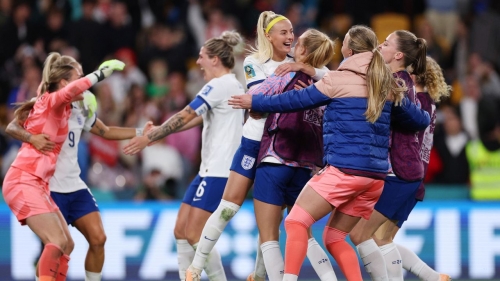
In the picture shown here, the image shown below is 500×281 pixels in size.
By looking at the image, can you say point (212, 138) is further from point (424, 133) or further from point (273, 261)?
point (424, 133)

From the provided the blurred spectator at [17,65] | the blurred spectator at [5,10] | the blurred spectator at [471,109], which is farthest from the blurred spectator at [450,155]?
the blurred spectator at [5,10]

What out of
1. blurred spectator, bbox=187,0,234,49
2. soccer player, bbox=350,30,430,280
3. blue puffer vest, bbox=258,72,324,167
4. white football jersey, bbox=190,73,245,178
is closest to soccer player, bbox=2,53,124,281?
white football jersey, bbox=190,73,245,178

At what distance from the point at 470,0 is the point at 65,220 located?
33.8ft

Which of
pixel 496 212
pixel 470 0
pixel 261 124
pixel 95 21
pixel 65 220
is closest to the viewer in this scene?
pixel 261 124

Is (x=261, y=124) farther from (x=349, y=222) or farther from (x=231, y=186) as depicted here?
(x=349, y=222)

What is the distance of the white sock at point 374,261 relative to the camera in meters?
7.75

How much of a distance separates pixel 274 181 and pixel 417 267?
1799 millimetres

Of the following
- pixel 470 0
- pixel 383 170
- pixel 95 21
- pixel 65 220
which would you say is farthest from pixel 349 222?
pixel 470 0

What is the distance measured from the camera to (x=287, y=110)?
723cm

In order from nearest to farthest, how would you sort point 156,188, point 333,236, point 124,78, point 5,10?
point 333,236
point 156,188
point 124,78
point 5,10

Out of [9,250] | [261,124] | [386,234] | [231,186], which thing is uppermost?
[261,124]

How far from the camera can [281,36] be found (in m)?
7.94

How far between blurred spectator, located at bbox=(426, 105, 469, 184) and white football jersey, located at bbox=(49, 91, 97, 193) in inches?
234

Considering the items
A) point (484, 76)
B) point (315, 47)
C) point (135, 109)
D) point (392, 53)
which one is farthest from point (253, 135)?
point (484, 76)
